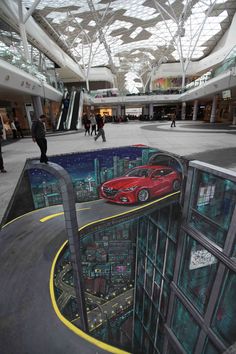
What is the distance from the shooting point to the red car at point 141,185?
21.8 feet

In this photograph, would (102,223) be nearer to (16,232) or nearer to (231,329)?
(16,232)

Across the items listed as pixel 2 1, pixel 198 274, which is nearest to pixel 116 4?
pixel 2 1

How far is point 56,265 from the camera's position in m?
4.57

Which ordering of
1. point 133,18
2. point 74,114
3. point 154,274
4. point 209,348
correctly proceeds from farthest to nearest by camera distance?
point 133,18
point 74,114
point 154,274
point 209,348

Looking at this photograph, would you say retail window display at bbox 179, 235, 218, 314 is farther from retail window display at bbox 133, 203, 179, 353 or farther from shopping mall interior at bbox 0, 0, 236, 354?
retail window display at bbox 133, 203, 179, 353

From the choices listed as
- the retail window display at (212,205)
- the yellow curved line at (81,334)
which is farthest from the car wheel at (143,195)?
the yellow curved line at (81,334)

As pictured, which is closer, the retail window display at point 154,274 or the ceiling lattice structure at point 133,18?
the retail window display at point 154,274

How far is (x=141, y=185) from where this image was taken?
6734 mm

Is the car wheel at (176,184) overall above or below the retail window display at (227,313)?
above

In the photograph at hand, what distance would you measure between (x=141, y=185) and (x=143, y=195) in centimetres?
35

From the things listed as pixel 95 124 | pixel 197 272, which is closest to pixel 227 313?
pixel 197 272

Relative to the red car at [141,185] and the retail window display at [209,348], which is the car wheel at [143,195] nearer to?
the red car at [141,185]

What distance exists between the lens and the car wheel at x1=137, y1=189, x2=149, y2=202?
669 cm

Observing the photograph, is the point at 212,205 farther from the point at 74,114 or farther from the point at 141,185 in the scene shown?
the point at 74,114
